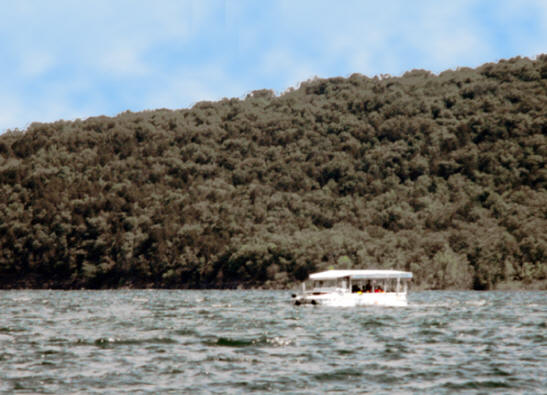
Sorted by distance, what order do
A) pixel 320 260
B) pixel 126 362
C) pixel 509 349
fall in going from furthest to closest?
pixel 320 260 → pixel 509 349 → pixel 126 362

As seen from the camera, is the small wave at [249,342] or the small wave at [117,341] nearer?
the small wave at [117,341]

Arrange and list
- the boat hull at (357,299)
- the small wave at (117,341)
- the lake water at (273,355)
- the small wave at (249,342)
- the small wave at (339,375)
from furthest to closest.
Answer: the boat hull at (357,299)
the small wave at (249,342)
the small wave at (117,341)
the small wave at (339,375)
the lake water at (273,355)

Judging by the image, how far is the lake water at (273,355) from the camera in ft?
98.8

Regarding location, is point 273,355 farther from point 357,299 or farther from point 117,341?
point 357,299

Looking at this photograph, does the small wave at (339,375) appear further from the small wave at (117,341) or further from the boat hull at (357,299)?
the boat hull at (357,299)

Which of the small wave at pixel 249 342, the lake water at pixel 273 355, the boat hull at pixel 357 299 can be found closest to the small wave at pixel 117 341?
the lake water at pixel 273 355

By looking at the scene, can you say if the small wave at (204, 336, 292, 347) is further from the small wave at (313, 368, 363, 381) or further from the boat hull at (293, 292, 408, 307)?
the boat hull at (293, 292, 408, 307)

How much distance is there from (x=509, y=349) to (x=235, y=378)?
1622 centimetres

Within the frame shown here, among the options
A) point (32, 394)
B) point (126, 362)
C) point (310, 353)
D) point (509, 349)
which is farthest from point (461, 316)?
point (32, 394)

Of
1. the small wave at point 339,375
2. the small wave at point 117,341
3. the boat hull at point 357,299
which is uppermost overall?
the boat hull at point 357,299

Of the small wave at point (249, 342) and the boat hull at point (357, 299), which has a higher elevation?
the boat hull at point (357, 299)

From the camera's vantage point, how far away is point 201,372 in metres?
32.9

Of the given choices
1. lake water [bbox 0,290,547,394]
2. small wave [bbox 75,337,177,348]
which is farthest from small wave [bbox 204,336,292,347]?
small wave [bbox 75,337,177,348]

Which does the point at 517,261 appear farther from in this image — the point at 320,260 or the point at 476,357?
the point at 476,357
